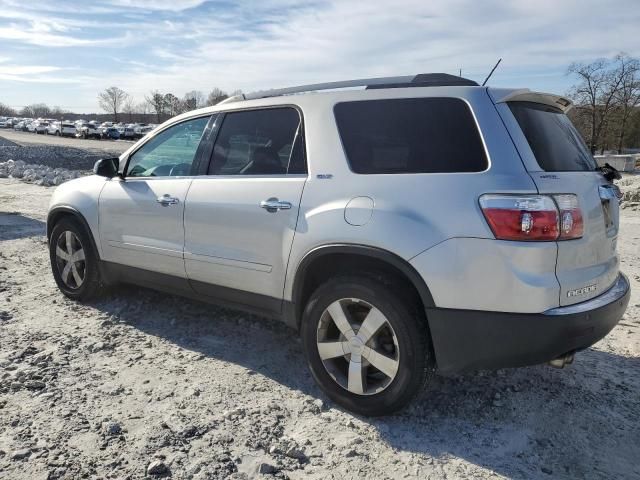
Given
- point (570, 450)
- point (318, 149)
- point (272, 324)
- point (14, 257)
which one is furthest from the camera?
point (14, 257)

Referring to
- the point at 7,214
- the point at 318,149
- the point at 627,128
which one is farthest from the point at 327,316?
the point at 627,128

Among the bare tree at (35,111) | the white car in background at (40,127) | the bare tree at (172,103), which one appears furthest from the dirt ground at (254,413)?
the bare tree at (35,111)

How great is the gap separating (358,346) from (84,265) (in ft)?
10.0

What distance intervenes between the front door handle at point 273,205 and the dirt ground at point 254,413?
1.18m

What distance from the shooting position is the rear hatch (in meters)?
2.70

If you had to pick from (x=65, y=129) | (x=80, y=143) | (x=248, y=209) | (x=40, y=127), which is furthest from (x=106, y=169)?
(x=40, y=127)

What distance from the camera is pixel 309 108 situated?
3488 millimetres

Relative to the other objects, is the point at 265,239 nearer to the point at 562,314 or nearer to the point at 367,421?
the point at 367,421

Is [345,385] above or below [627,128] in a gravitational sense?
below

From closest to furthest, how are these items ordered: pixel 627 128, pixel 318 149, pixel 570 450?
pixel 570 450 < pixel 318 149 < pixel 627 128

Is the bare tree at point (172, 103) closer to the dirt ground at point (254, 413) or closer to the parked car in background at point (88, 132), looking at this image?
the parked car in background at point (88, 132)

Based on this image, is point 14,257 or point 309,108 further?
point 14,257

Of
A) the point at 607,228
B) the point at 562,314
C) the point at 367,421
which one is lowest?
the point at 367,421

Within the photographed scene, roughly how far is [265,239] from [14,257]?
4.86 m
